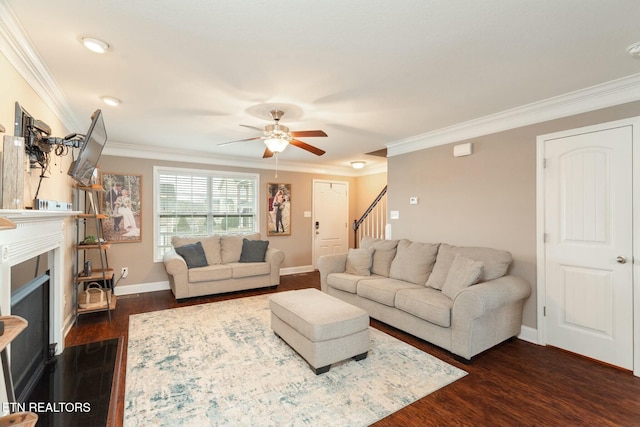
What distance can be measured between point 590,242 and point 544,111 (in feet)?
4.44

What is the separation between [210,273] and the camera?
4.55 m

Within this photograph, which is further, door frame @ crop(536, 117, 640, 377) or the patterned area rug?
door frame @ crop(536, 117, 640, 377)

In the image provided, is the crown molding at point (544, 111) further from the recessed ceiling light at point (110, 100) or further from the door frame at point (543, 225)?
the recessed ceiling light at point (110, 100)

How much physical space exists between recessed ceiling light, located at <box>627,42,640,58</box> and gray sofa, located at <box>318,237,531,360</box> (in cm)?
186

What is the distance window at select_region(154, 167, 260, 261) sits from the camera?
509 cm

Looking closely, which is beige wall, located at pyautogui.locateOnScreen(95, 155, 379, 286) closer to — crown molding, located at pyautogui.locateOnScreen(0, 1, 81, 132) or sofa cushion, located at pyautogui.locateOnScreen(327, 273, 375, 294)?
crown molding, located at pyautogui.locateOnScreen(0, 1, 81, 132)

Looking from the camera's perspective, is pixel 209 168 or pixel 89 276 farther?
pixel 209 168

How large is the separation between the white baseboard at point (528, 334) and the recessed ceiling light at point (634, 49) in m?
2.53

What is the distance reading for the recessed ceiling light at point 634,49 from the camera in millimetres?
1974

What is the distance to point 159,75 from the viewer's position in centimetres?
237

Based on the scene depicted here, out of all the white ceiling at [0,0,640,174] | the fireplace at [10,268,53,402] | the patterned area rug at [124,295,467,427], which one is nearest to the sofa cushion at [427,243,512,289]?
the patterned area rug at [124,295,467,427]

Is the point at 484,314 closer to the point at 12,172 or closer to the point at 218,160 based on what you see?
the point at 12,172

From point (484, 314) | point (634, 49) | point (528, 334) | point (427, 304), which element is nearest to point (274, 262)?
point (427, 304)

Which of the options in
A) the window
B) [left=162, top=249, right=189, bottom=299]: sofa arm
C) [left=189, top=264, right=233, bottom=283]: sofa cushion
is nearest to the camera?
[left=162, top=249, right=189, bottom=299]: sofa arm
